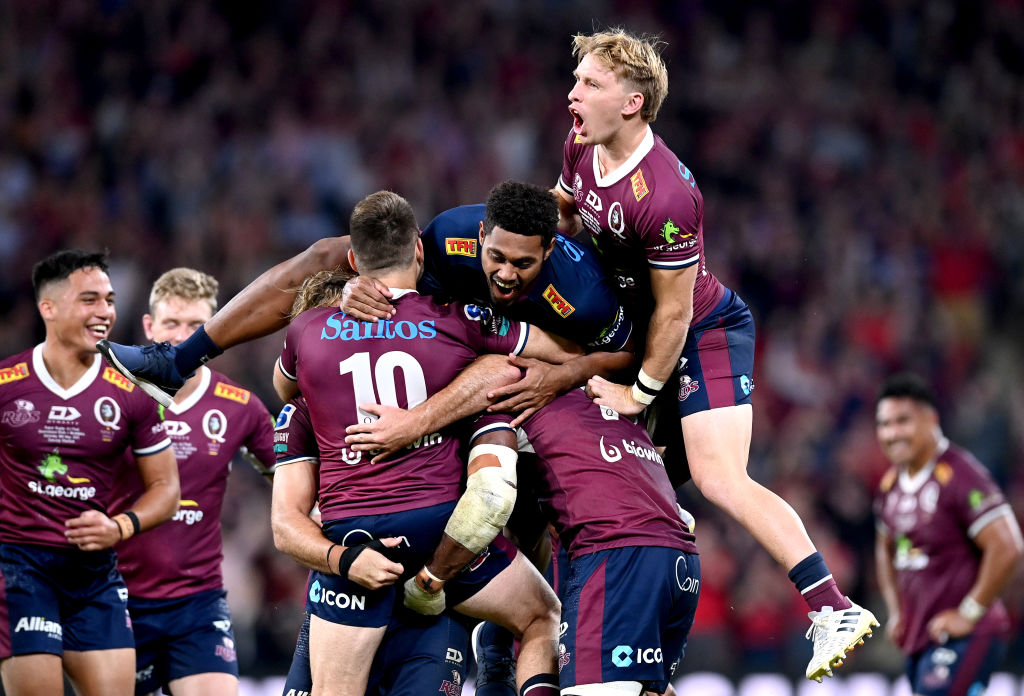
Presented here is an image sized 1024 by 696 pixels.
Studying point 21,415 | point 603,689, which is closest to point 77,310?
point 21,415

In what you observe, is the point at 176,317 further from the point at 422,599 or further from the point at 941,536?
the point at 941,536

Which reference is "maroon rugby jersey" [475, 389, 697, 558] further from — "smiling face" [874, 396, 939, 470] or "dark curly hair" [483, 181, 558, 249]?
"smiling face" [874, 396, 939, 470]

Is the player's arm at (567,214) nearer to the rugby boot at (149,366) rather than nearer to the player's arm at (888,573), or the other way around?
the rugby boot at (149,366)

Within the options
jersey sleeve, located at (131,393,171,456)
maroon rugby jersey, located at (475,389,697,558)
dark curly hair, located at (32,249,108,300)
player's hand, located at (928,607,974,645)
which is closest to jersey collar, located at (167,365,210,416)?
jersey sleeve, located at (131,393,171,456)

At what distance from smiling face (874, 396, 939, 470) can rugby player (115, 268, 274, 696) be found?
5.24m

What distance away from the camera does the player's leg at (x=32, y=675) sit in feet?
21.2

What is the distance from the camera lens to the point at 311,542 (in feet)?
17.6

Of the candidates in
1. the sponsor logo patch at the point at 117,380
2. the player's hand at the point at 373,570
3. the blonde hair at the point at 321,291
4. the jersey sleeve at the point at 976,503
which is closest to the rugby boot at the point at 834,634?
the player's hand at the point at 373,570

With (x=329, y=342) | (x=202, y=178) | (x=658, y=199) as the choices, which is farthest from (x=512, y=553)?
(x=202, y=178)

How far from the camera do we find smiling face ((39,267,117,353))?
697cm

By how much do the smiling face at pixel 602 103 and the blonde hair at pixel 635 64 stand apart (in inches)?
1.5

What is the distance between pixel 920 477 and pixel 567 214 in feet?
15.8

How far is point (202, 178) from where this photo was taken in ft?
48.3

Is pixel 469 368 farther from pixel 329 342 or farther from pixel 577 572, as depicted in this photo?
pixel 577 572
